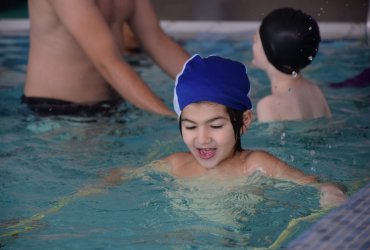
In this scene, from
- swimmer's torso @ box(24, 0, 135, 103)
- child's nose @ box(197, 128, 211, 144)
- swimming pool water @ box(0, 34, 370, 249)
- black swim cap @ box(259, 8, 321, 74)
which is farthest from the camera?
swimmer's torso @ box(24, 0, 135, 103)

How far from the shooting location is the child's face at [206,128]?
12.5 ft

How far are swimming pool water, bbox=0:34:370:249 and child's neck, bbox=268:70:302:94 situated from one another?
8.8 inches

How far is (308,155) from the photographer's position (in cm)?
481

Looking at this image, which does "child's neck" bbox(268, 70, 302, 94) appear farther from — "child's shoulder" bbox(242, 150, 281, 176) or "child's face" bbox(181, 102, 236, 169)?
"child's face" bbox(181, 102, 236, 169)

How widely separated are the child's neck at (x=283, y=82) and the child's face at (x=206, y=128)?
1.50m

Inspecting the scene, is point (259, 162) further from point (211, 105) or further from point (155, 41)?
point (155, 41)

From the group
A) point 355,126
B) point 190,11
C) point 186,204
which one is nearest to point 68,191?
point 186,204

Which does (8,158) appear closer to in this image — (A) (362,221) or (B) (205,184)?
(B) (205,184)

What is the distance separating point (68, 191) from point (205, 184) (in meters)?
0.73

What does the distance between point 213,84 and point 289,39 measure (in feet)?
5.07

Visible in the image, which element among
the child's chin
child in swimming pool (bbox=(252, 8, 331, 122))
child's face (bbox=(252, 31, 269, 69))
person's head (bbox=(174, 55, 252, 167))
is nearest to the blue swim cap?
person's head (bbox=(174, 55, 252, 167))

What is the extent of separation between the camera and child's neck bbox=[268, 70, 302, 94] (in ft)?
17.3

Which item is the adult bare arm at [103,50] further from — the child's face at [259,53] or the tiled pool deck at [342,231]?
the tiled pool deck at [342,231]

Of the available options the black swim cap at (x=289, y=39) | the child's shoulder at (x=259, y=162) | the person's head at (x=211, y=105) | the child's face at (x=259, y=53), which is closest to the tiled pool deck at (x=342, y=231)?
the child's shoulder at (x=259, y=162)
